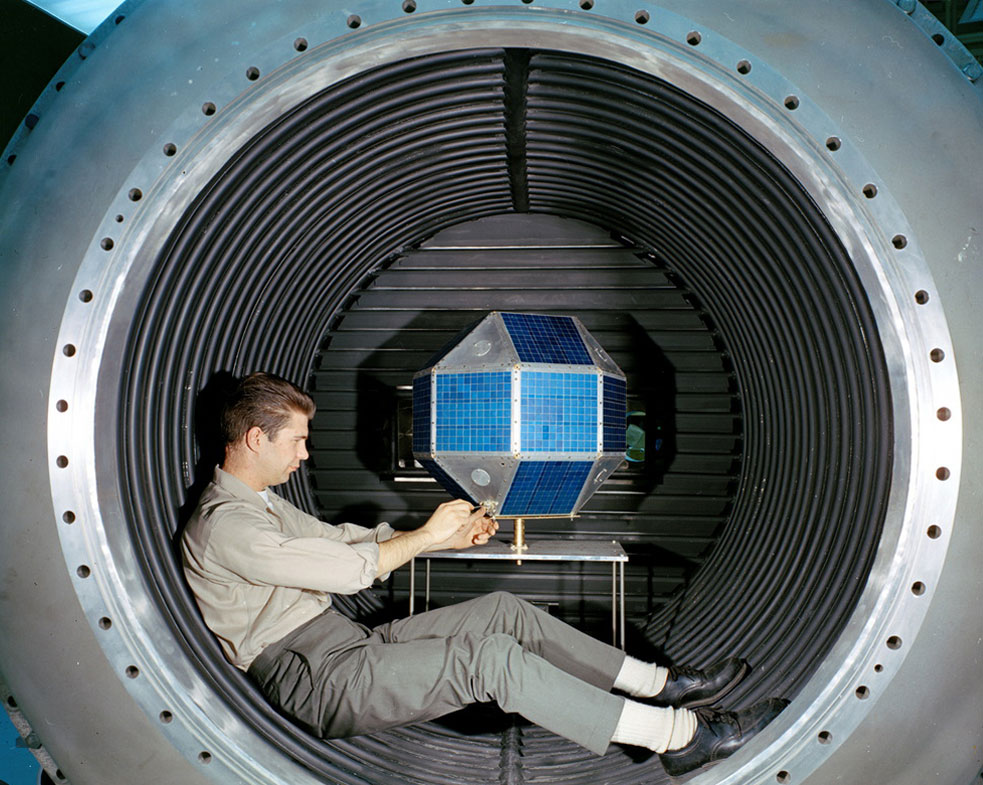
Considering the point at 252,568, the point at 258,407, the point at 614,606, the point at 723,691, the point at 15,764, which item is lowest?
the point at 15,764

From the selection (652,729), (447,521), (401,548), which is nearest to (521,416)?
(447,521)

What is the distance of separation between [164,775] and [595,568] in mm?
2547

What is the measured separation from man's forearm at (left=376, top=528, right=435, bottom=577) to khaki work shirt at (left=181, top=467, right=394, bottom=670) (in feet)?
0.45

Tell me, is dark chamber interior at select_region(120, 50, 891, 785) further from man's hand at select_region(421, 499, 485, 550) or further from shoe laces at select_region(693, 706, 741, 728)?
man's hand at select_region(421, 499, 485, 550)

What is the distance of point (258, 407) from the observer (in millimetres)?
2896

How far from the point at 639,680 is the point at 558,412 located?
3.47 feet

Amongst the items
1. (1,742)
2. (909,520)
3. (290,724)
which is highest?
(909,520)

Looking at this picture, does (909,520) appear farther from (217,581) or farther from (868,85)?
(217,581)

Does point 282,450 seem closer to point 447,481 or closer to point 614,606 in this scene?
point 447,481

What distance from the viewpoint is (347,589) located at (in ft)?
8.70

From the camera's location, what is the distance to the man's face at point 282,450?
9.49 ft

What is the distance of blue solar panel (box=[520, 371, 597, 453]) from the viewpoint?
121 inches

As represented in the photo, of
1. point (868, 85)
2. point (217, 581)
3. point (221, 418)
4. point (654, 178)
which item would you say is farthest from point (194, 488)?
point (868, 85)

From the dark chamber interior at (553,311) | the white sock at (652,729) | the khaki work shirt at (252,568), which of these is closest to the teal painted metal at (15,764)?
the khaki work shirt at (252,568)
